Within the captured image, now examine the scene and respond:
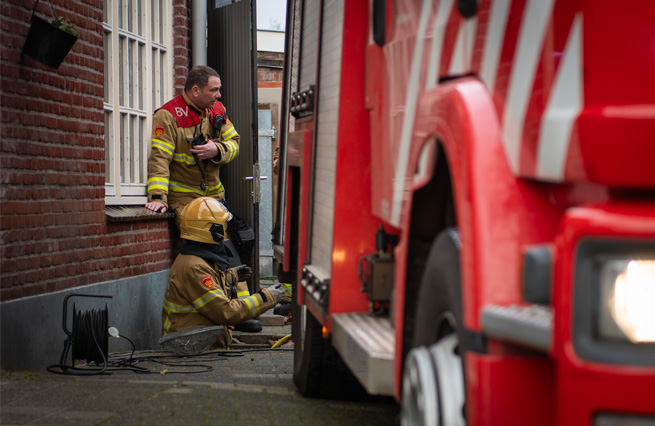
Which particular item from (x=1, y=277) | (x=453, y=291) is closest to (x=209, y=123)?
(x=1, y=277)

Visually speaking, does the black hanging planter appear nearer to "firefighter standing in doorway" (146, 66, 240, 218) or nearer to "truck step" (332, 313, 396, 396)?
"firefighter standing in doorway" (146, 66, 240, 218)

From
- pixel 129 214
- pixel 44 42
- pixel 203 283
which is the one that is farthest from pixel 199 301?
pixel 44 42

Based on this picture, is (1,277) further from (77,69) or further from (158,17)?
(158,17)

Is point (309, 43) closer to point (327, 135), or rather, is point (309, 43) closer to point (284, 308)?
point (327, 135)

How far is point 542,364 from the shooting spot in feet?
6.82

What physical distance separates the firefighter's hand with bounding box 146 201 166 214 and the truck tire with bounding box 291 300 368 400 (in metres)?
3.28

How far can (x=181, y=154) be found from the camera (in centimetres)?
918

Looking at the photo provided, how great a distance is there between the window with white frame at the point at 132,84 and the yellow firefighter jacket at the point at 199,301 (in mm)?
928

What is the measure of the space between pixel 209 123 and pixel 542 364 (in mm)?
7653

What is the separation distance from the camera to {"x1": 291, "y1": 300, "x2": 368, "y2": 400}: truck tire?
546 cm

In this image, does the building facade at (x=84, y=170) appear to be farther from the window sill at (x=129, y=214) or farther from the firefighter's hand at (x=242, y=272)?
the firefighter's hand at (x=242, y=272)

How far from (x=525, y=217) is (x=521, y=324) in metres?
0.30

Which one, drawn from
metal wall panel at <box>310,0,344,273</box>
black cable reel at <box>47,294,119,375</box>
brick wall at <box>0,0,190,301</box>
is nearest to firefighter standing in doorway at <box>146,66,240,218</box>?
brick wall at <box>0,0,190,301</box>

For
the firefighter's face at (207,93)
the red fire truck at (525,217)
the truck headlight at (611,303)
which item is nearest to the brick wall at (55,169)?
the firefighter's face at (207,93)
